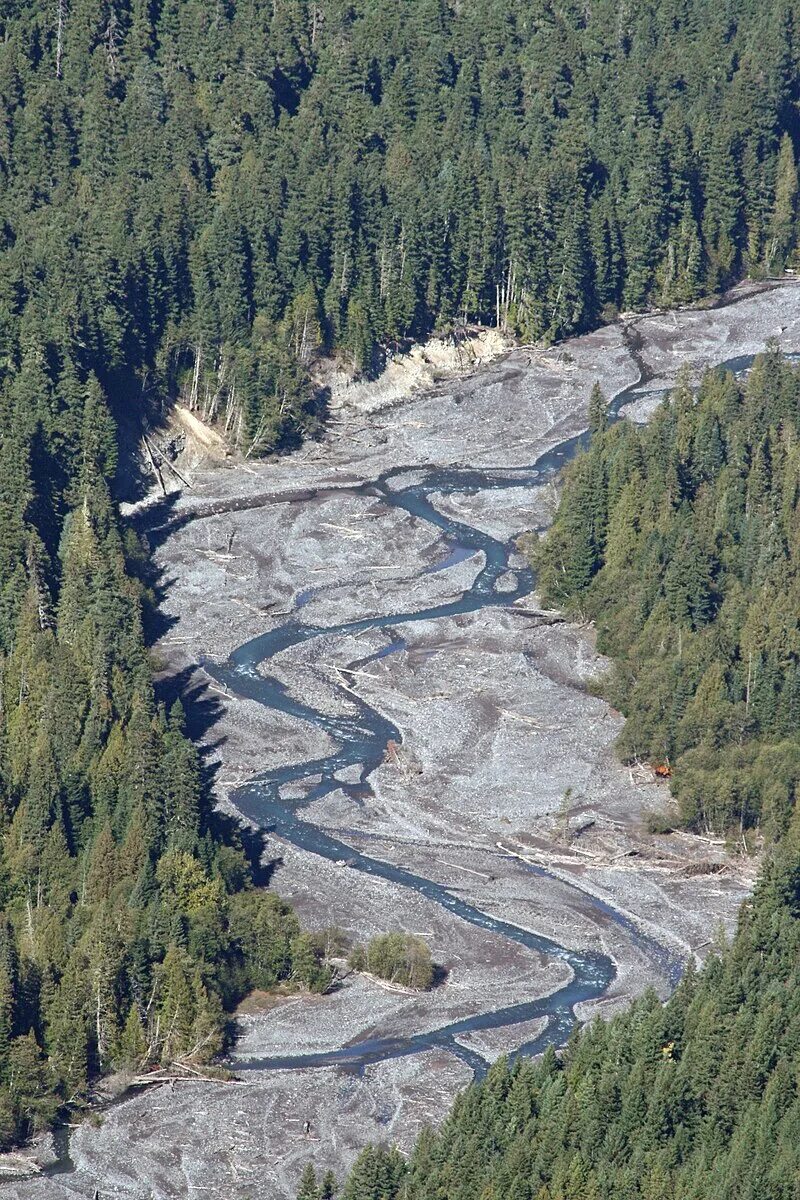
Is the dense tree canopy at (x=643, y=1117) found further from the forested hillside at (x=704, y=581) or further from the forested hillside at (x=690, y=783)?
the forested hillside at (x=704, y=581)

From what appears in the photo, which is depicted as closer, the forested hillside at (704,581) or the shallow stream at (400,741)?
the shallow stream at (400,741)

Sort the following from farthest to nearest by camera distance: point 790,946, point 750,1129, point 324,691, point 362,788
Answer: point 324,691 < point 362,788 < point 790,946 < point 750,1129

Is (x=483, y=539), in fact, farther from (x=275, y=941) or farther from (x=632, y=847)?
(x=275, y=941)

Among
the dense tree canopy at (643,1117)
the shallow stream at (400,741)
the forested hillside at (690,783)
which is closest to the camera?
the dense tree canopy at (643,1117)

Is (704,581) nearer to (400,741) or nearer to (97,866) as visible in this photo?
(400,741)

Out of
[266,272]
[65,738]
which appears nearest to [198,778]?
[65,738]

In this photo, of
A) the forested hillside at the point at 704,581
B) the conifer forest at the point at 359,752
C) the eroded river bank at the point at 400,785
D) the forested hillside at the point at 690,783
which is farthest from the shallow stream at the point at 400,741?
the forested hillside at the point at 704,581

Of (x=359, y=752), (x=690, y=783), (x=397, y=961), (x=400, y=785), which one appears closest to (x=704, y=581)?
(x=690, y=783)
